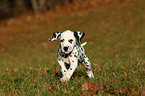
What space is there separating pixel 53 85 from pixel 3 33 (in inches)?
661

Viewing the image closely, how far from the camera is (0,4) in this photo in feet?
83.5

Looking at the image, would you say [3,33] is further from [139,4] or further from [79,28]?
[139,4]

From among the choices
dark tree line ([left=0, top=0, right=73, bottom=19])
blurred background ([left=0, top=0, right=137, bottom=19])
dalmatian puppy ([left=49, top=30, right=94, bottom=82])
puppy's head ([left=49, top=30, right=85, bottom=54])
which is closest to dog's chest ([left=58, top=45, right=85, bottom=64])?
dalmatian puppy ([left=49, top=30, right=94, bottom=82])

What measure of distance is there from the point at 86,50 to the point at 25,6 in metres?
17.1

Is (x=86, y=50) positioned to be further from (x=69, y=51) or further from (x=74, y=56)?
(x=69, y=51)

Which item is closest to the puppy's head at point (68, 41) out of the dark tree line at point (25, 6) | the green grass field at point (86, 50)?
the green grass field at point (86, 50)

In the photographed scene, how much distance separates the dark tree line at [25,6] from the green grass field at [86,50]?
172 centimetres

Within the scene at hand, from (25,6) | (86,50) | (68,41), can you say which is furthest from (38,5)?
(68,41)

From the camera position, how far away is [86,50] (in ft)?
33.6

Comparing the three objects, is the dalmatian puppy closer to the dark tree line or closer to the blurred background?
the blurred background

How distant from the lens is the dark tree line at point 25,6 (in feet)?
76.2

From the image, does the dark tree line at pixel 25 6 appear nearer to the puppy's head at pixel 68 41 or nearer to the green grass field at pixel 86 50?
the green grass field at pixel 86 50

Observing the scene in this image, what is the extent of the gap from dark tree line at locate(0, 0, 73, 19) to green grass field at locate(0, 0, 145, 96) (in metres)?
1.72

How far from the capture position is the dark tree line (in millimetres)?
23219
